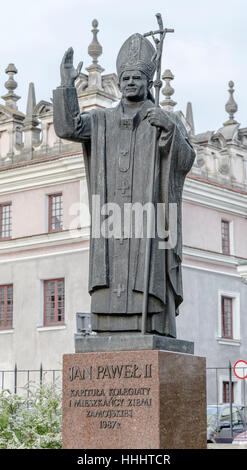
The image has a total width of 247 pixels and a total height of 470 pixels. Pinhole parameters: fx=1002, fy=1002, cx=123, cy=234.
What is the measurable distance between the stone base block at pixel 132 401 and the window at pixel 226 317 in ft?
99.0

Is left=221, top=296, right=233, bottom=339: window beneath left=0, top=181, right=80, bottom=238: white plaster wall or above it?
beneath

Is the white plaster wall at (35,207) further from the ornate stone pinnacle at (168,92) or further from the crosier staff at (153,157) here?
the crosier staff at (153,157)

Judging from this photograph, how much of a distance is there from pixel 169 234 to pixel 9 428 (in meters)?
3.96

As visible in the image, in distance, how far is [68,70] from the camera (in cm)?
871

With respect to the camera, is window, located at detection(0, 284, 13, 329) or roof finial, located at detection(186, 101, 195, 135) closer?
window, located at detection(0, 284, 13, 329)

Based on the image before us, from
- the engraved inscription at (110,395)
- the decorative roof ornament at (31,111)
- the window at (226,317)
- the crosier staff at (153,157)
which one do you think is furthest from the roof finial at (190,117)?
the engraved inscription at (110,395)

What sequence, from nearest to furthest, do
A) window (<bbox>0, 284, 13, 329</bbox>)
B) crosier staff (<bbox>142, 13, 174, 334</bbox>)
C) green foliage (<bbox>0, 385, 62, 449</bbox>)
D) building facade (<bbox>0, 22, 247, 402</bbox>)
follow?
crosier staff (<bbox>142, 13, 174, 334</bbox>), green foliage (<bbox>0, 385, 62, 449</bbox>), building facade (<bbox>0, 22, 247, 402</bbox>), window (<bbox>0, 284, 13, 329</bbox>)

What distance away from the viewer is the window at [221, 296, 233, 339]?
38.3 metres

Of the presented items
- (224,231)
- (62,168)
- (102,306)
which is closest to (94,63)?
(62,168)

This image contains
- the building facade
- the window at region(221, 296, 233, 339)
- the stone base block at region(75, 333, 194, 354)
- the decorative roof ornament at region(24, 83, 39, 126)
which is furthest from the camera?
the window at region(221, 296, 233, 339)

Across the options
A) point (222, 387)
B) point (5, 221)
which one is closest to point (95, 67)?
point (5, 221)

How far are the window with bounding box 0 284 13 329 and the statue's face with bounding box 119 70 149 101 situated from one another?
28.5m

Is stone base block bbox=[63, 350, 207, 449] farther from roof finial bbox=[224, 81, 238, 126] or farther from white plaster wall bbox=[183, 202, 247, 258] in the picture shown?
roof finial bbox=[224, 81, 238, 126]

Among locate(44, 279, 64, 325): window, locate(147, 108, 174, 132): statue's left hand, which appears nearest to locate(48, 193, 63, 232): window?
locate(44, 279, 64, 325): window
